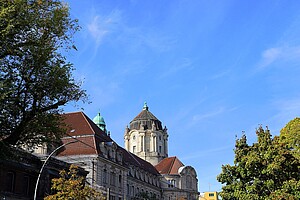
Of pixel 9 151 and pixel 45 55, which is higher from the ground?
pixel 45 55

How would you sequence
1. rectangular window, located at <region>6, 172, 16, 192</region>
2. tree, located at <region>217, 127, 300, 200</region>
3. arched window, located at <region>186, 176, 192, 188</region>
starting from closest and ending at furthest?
tree, located at <region>217, 127, 300, 200</region> → rectangular window, located at <region>6, 172, 16, 192</region> → arched window, located at <region>186, 176, 192, 188</region>

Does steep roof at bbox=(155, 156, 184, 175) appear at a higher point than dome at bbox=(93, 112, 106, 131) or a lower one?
lower

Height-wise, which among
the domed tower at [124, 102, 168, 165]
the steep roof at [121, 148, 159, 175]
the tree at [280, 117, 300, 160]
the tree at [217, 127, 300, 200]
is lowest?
the tree at [217, 127, 300, 200]

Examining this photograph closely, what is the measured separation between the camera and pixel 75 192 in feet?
101

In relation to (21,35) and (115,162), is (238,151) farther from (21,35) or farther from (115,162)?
(115,162)

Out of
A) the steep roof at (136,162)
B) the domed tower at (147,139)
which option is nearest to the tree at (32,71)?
the steep roof at (136,162)

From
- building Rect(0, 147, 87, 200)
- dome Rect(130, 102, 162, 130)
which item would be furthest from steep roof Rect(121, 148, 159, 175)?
building Rect(0, 147, 87, 200)

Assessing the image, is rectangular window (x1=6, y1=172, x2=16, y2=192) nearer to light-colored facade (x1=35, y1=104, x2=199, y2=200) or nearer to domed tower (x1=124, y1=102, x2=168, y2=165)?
light-colored facade (x1=35, y1=104, x2=199, y2=200)

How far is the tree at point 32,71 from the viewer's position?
18953 millimetres

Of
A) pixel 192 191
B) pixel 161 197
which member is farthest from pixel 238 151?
pixel 192 191

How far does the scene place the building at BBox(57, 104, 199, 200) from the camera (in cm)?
5331

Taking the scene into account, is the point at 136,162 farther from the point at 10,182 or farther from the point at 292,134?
the point at 10,182

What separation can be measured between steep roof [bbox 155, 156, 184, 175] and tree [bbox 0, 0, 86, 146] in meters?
70.4

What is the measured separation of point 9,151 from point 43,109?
248 centimetres
